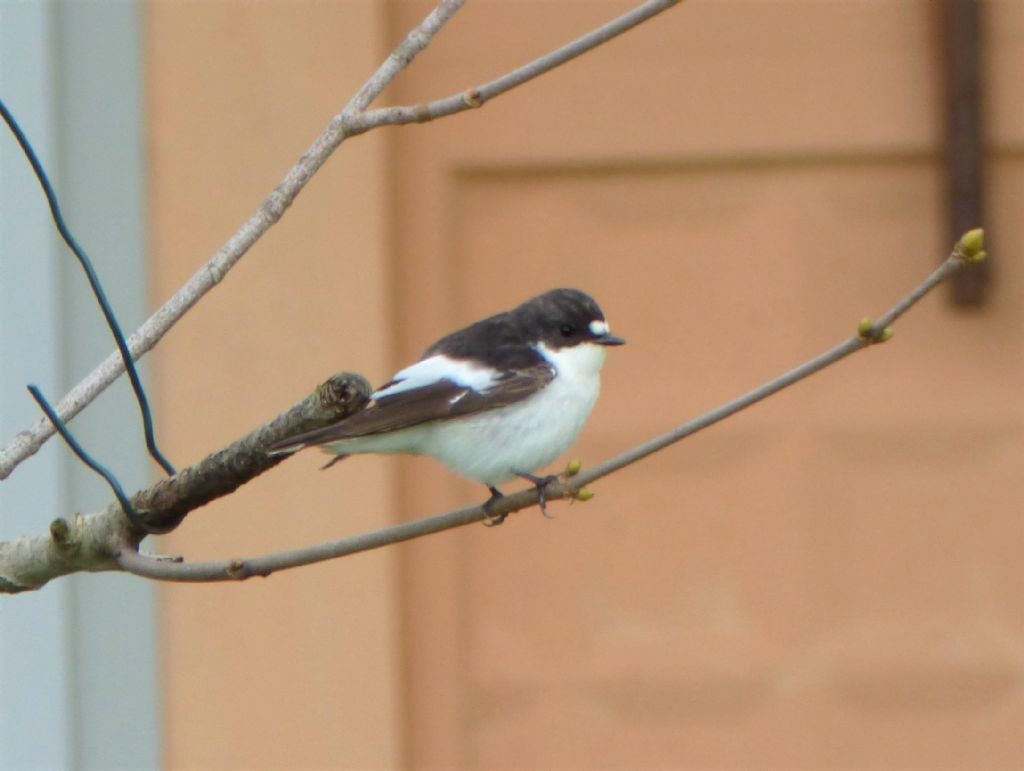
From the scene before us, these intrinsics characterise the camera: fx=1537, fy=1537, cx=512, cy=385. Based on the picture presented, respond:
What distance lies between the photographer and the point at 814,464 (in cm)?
365

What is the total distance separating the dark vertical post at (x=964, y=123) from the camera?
347cm

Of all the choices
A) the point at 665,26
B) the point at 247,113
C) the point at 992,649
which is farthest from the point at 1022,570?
the point at 247,113

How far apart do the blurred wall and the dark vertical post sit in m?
0.08

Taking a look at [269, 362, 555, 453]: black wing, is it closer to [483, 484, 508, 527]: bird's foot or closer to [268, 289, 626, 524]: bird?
[268, 289, 626, 524]: bird

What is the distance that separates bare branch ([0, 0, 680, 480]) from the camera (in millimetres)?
1164

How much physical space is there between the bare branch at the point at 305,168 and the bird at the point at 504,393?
70 cm

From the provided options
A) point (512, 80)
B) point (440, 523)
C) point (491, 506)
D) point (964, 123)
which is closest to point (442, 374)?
point (491, 506)

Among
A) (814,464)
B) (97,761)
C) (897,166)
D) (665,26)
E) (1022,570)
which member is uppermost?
(665,26)

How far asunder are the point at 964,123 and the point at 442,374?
1.87 meters

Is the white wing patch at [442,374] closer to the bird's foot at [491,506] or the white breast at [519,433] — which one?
the white breast at [519,433]

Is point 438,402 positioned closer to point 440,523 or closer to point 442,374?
point 442,374

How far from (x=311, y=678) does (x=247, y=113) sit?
4.34 feet

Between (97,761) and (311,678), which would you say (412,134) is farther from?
(97,761)

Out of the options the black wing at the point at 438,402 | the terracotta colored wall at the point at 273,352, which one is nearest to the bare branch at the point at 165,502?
the black wing at the point at 438,402
